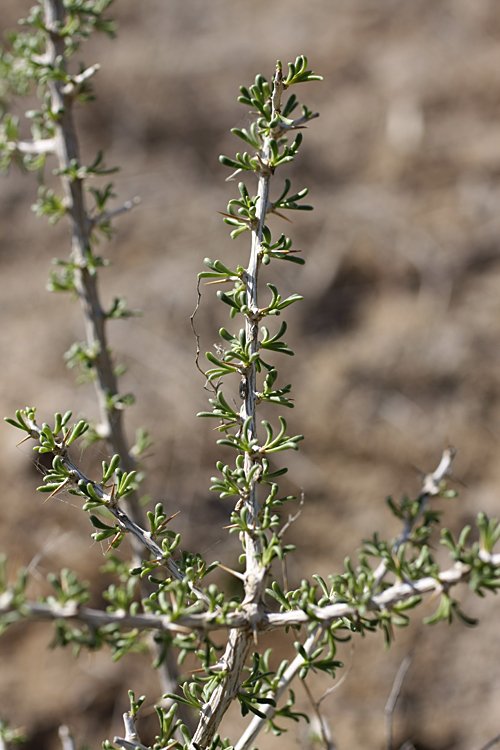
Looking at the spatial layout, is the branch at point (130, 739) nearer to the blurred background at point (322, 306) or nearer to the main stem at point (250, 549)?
the main stem at point (250, 549)

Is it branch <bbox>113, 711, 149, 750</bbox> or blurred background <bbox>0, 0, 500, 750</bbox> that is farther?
blurred background <bbox>0, 0, 500, 750</bbox>

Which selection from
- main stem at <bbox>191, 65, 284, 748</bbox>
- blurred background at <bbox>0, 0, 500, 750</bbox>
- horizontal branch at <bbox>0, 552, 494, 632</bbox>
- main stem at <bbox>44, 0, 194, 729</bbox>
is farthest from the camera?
blurred background at <bbox>0, 0, 500, 750</bbox>

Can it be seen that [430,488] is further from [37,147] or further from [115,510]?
[37,147]

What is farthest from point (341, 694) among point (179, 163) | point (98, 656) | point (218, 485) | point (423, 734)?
point (179, 163)

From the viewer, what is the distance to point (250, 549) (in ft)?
2.98

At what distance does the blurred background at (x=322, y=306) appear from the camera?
115 inches

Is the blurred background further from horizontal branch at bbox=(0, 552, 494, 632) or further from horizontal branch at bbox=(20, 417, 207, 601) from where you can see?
horizontal branch at bbox=(0, 552, 494, 632)

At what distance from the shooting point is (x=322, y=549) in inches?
128

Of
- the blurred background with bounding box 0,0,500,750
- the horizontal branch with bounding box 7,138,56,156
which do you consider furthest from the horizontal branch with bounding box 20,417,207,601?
the blurred background with bounding box 0,0,500,750

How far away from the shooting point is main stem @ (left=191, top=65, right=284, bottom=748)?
34.0 inches

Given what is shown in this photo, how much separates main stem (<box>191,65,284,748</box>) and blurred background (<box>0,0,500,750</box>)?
2044 millimetres

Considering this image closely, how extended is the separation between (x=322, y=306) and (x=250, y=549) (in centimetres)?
313

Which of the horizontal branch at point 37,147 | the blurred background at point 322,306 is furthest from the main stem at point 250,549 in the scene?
the blurred background at point 322,306

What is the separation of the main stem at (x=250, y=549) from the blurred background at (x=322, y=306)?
2.04 metres
